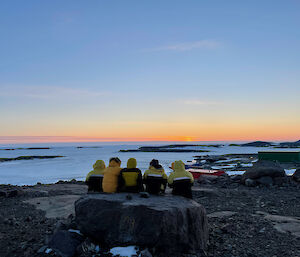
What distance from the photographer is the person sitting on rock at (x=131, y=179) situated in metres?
7.32

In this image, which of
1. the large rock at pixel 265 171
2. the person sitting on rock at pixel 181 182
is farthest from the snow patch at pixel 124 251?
the large rock at pixel 265 171

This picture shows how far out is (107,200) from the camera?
6.05 m

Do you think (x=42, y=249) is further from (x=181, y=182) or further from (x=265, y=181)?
(x=265, y=181)

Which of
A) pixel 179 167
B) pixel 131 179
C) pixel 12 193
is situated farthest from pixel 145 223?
pixel 12 193

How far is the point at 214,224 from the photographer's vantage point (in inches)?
306

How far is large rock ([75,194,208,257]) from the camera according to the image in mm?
5527

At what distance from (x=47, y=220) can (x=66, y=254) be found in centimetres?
319

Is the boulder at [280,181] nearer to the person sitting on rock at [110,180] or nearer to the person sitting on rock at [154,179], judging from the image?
the person sitting on rock at [154,179]

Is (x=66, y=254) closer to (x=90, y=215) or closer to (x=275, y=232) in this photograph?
(x=90, y=215)

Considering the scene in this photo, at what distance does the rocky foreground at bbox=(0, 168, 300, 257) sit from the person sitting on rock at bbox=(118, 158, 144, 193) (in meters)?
1.01

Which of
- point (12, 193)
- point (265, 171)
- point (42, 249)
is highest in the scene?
point (265, 171)

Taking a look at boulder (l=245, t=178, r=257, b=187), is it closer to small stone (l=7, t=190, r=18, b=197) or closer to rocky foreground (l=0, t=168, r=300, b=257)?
rocky foreground (l=0, t=168, r=300, b=257)

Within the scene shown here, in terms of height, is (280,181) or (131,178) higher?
(131,178)

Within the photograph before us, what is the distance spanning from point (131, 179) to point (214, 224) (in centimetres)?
273
